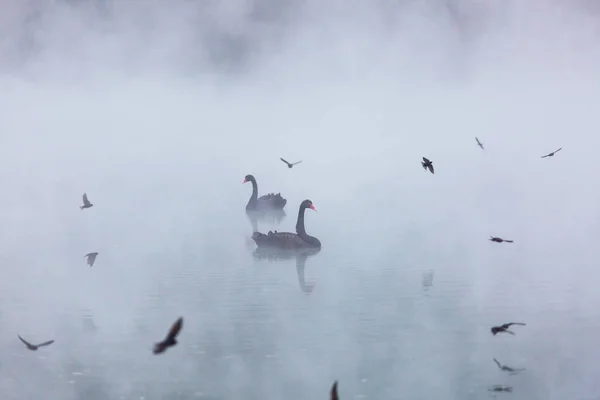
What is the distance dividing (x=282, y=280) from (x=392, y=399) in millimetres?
10396

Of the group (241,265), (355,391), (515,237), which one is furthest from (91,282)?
(515,237)

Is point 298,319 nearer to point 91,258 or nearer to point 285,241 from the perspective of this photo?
point 91,258

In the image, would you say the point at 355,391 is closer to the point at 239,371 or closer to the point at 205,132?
the point at 239,371

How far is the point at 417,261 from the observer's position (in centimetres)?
2894

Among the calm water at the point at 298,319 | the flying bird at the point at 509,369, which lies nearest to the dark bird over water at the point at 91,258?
the calm water at the point at 298,319

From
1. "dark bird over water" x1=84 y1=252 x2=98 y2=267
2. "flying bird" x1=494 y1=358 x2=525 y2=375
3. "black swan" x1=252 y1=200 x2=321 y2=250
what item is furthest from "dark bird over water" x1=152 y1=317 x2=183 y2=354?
"black swan" x1=252 y1=200 x2=321 y2=250

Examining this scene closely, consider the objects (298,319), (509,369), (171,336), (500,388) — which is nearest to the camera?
(171,336)

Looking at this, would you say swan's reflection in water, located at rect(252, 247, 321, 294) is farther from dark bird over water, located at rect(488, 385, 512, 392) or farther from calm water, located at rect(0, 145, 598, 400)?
dark bird over water, located at rect(488, 385, 512, 392)

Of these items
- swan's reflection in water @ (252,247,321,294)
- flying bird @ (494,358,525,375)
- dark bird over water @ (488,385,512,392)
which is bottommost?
dark bird over water @ (488,385,512,392)

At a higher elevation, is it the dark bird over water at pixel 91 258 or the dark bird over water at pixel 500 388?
the dark bird over water at pixel 91 258

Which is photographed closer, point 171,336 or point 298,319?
point 171,336

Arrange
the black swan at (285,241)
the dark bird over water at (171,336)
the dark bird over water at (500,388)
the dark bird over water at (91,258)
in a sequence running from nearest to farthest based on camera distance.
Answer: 1. the dark bird over water at (171,336)
2. the dark bird over water at (500,388)
3. the dark bird over water at (91,258)
4. the black swan at (285,241)

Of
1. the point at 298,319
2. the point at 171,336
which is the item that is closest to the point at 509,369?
the point at 298,319

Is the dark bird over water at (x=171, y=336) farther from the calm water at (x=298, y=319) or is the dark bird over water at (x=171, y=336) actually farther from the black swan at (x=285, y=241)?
the black swan at (x=285, y=241)
